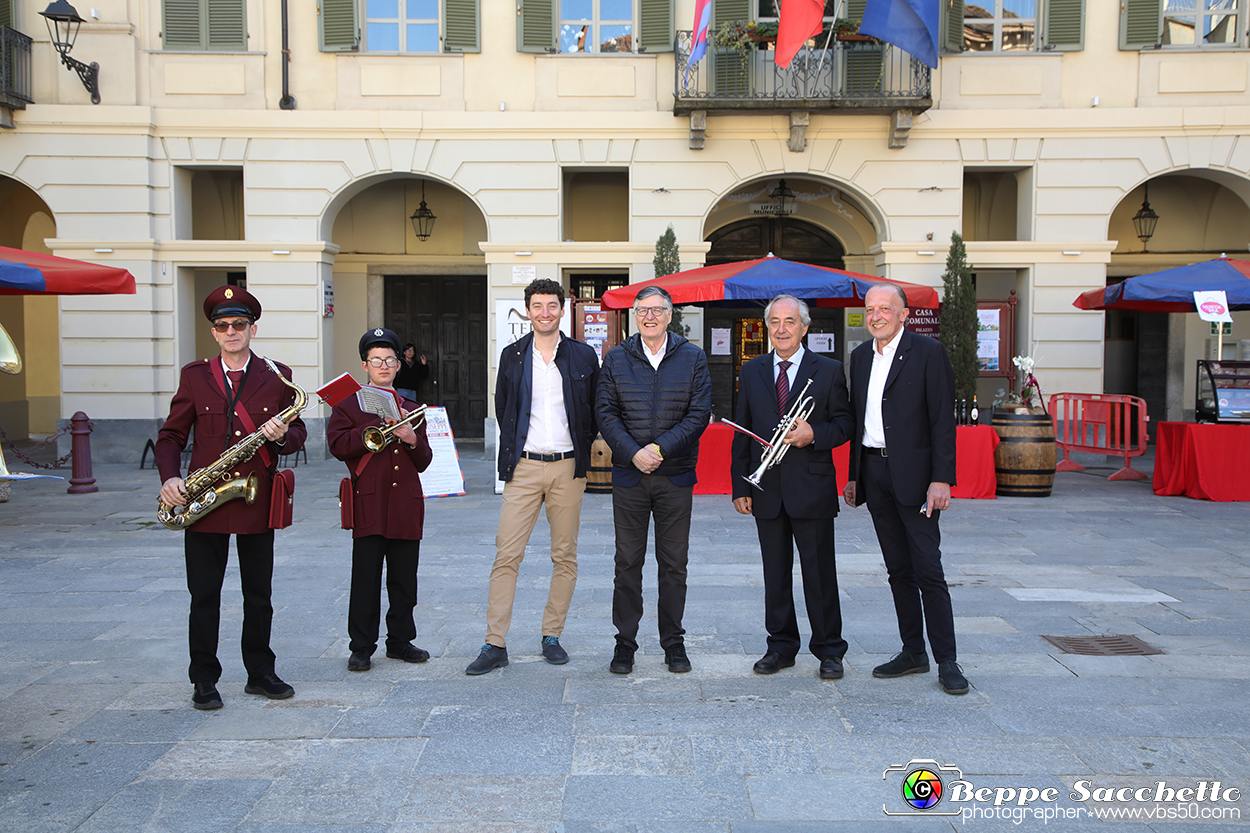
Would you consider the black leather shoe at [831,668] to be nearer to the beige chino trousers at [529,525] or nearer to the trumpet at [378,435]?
the beige chino trousers at [529,525]

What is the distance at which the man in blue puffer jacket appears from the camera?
15.7 ft

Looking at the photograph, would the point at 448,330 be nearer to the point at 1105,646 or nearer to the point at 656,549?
the point at 656,549

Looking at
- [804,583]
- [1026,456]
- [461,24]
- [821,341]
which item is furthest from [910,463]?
[821,341]

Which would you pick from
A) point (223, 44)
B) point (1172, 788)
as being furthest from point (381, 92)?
point (1172, 788)

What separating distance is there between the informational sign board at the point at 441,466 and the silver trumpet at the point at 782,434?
6.75 meters

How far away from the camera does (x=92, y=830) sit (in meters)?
3.19

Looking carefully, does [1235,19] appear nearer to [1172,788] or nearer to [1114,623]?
[1114,623]

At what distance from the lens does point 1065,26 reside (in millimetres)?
13766

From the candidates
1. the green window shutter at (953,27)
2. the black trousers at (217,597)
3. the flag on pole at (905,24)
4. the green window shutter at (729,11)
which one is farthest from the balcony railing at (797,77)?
the black trousers at (217,597)

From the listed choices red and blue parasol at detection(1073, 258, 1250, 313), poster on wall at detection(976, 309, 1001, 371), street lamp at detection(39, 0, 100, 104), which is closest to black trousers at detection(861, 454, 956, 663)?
red and blue parasol at detection(1073, 258, 1250, 313)

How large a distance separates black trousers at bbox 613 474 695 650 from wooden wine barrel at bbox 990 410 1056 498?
713 centimetres

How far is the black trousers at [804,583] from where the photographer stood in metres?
4.76

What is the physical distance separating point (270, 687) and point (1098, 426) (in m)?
12.2

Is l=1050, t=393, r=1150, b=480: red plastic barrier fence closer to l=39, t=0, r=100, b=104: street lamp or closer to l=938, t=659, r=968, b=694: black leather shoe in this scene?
l=938, t=659, r=968, b=694: black leather shoe
